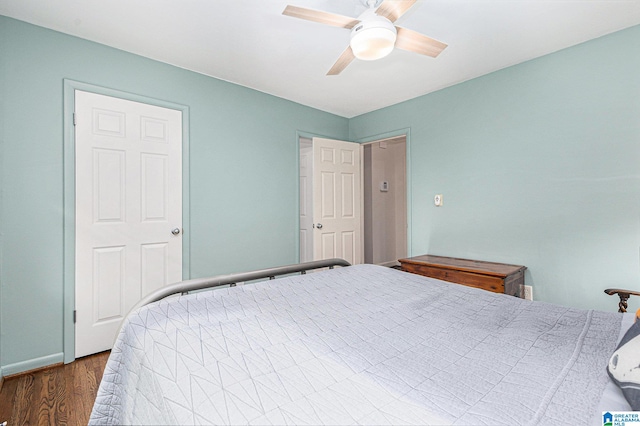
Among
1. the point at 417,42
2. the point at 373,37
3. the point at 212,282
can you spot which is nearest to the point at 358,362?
the point at 212,282

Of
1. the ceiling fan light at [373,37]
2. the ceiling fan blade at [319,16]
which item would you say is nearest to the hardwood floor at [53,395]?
the ceiling fan blade at [319,16]

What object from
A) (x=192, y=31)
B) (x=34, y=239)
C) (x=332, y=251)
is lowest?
(x=332, y=251)

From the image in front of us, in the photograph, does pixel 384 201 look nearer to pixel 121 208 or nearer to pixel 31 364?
pixel 121 208

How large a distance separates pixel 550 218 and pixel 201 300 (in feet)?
9.11

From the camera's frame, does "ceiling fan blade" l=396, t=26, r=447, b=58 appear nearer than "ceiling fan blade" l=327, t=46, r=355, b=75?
Yes

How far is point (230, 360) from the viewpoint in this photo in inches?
33.1

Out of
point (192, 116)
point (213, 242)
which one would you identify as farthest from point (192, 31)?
point (213, 242)

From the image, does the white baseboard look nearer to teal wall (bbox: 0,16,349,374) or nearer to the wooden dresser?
teal wall (bbox: 0,16,349,374)

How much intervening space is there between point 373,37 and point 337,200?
7.88 ft

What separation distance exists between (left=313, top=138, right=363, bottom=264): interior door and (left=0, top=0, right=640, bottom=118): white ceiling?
99 centimetres

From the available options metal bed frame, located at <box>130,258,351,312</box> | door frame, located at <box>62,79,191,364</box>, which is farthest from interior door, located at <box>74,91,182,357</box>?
metal bed frame, located at <box>130,258,351,312</box>

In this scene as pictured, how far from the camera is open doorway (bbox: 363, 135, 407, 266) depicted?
5055mm

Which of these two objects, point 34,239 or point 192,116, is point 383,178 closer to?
point 192,116

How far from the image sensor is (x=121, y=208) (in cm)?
247
